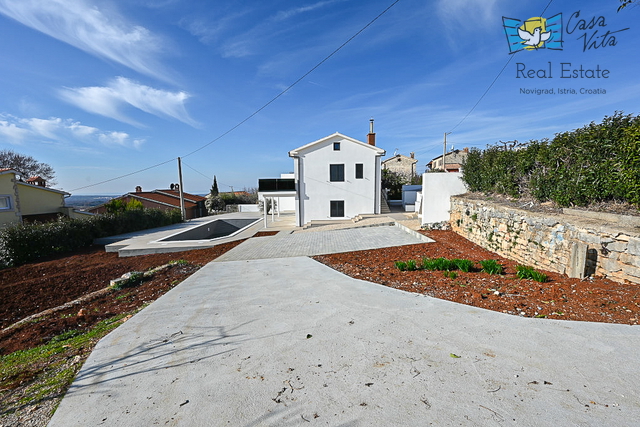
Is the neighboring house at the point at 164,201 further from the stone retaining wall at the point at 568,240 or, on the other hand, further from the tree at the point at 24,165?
the stone retaining wall at the point at 568,240

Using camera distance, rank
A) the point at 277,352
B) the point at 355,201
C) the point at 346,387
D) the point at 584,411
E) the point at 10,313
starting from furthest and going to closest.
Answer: the point at 355,201 < the point at 10,313 < the point at 277,352 < the point at 346,387 < the point at 584,411

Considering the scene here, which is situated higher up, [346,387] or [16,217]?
[16,217]

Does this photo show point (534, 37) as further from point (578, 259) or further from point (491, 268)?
point (491, 268)

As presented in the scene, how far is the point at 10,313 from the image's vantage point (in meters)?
6.21

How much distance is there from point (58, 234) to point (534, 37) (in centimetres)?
2172

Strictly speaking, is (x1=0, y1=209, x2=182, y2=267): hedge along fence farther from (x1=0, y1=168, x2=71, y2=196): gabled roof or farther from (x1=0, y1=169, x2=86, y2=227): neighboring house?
(x1=0, y1=168, x2=71, y2=196): gabled roof

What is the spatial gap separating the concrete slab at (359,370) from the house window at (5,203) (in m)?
20.1

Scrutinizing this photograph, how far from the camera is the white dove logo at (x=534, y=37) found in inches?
314

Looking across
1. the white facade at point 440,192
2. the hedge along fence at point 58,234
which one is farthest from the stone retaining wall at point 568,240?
the hedge along fence at point 58,234

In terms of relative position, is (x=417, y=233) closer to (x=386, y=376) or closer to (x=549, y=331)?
(x=549, y=331)

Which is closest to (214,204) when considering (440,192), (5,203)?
(5,203)

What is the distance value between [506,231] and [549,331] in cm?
515

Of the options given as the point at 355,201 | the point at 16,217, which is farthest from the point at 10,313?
the point at 355,201

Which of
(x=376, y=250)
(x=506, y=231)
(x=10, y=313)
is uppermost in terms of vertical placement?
(x=506, y=231)
